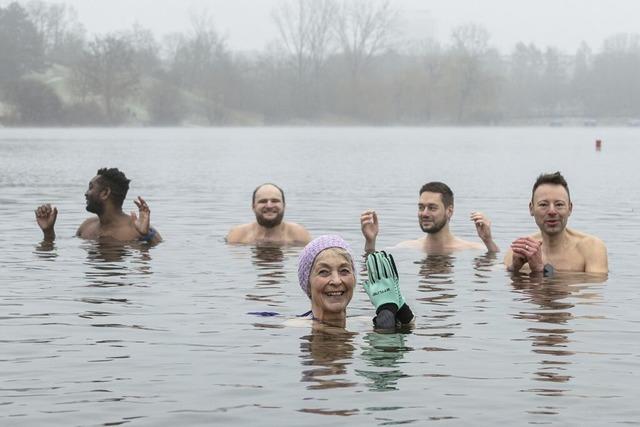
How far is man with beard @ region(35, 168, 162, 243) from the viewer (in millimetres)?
18062

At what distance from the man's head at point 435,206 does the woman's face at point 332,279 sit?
7.07 metres

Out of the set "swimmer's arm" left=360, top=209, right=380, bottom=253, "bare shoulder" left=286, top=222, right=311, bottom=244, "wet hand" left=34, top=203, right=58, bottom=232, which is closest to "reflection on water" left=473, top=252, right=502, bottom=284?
"swimmer's arm" left=360, top=209, right=380, bottom=253

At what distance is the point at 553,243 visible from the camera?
15133 millimetres

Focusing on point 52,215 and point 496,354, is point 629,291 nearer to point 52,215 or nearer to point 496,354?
point 496,354

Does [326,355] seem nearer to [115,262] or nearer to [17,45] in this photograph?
[115,262]

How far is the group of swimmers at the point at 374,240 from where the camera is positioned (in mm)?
10125

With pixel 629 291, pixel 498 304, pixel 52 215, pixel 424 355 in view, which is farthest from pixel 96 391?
pixel 52 215

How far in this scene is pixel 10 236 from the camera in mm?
21078

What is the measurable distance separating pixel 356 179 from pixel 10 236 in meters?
24.9

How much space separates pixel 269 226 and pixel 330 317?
848 cm

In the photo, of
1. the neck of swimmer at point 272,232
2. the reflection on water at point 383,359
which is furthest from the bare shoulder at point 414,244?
the reflection on water at point 383,359

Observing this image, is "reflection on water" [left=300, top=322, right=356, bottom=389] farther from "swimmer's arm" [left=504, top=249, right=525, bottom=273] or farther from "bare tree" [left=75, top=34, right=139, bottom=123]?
"bare tree" [left=75, top=34, right=139, bottom=123]

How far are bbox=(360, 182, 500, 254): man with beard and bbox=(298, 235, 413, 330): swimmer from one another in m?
5.84

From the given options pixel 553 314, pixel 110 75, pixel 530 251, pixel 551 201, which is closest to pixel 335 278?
pixel 553 314
